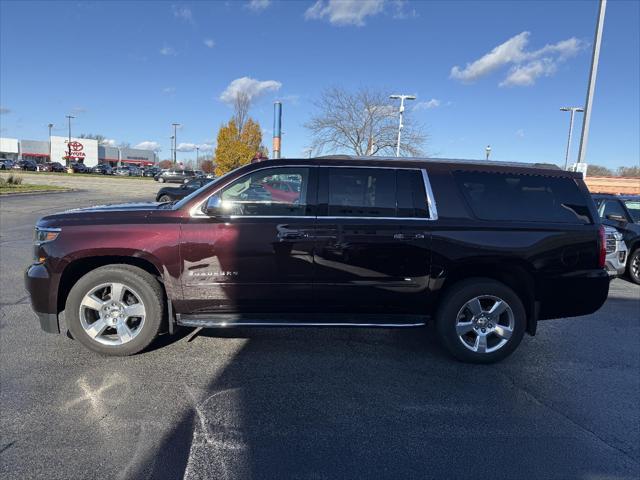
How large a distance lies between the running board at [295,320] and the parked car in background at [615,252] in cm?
544

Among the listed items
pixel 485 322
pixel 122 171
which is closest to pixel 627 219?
pixel 485 322

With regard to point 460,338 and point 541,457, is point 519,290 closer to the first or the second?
point 460,338

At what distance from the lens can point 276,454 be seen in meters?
2.77

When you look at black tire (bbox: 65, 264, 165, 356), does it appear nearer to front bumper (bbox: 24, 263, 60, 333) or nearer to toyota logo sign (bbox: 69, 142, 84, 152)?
front bumper (bbox: 24, 263, 60, 333)

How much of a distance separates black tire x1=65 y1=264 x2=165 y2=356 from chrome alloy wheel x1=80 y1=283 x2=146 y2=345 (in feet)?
0.11

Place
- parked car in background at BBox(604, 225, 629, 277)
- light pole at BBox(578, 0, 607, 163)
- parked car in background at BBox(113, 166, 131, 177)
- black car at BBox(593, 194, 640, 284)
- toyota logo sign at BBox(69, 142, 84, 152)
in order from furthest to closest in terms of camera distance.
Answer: toyota logo sign at BBox(69, 142, 84, 152) → parked car in background at BBox(113, 166, 131, 177) → light pole at BBox(578, 0, 607, 163) → black car at BBox(593, 194, 640, 284) → parked car in background at BBox(604, 225, 629, 277)

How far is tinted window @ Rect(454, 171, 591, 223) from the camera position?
4.23 metres

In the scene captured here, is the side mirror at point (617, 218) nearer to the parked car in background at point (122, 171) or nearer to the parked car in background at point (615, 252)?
the parked car in background at point (615, 252)

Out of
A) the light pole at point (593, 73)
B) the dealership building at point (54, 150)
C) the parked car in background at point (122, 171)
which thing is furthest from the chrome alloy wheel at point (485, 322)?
the dealership building at point (54, 150)

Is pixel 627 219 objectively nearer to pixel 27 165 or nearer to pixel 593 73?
pixel 593 73

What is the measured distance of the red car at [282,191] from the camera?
4102 mm

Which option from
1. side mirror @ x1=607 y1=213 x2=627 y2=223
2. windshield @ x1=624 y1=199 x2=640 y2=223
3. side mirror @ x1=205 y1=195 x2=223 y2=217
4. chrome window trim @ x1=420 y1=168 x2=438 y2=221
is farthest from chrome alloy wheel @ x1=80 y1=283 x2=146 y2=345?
windshield @ x1=624 y1=199 x2=640 y2=223

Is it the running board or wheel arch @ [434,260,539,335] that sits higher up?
wheel arch @ [434,260,539,335]

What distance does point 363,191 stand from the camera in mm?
4137
